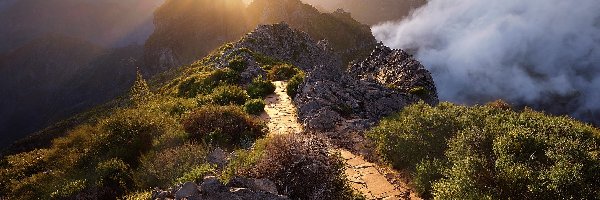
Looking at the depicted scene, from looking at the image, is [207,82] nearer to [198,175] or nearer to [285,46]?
[198,175]

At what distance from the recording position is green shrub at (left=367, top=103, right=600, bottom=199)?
10.4 m

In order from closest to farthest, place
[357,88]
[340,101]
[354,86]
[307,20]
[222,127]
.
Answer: [222,127] → [340,101] → [357,88] → [354,86] → [307,20]

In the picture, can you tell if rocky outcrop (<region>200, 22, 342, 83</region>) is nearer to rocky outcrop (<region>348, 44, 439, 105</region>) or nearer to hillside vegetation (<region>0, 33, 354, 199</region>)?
rocky outcrop (<region>348, 44, 439, 105</region>)

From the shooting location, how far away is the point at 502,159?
11711 mm

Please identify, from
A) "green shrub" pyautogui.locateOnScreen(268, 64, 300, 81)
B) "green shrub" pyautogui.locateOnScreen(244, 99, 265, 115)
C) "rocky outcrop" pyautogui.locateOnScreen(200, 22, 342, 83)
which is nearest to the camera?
"green shrub" pyautogui.locateOnScreen(244, 99, 265, 115)

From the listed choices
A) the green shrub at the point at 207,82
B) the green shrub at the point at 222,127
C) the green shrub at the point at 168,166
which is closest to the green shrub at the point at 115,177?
the green shrub at the point at 168,166

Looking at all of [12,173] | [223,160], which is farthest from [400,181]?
[12,173]

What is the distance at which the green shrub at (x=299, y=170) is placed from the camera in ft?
37.7

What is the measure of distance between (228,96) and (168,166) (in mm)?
14913

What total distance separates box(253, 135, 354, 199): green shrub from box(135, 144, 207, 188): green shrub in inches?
110

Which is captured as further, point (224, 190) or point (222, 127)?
point (222, 127)

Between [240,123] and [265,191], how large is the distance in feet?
31.7

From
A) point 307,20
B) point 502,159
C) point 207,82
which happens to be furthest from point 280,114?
point 307,20

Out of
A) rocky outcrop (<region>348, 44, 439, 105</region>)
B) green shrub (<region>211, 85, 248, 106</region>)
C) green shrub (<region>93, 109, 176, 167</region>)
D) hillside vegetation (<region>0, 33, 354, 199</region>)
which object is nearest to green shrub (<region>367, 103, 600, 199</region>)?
hillside vegetation (<region>0, 33, 354, 199</region>)
